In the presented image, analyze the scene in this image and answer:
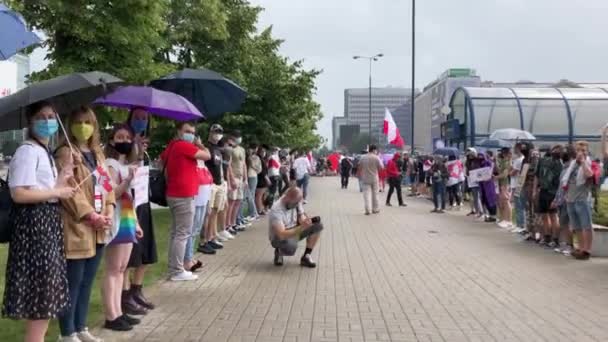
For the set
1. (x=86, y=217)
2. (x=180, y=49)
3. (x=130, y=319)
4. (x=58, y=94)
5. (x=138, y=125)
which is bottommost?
(x=130, y=319)

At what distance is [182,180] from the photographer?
7.97 m

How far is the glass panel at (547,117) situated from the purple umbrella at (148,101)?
2136 cm

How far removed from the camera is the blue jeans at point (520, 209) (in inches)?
530

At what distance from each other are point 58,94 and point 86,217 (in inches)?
34.4

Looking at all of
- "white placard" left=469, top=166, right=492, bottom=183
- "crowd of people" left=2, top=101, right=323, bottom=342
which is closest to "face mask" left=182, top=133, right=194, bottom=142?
"crowd of people" left=2, top=101, right=323, bottom=342

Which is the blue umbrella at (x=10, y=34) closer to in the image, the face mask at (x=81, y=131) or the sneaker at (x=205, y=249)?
the face mask at (x=81, y=131)

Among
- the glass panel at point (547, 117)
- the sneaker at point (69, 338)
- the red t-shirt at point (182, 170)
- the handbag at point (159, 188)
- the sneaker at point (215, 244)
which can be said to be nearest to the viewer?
the sneaker at point (69, 338)

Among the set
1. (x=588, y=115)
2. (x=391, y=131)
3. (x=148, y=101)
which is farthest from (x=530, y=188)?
(x=391, y=131)

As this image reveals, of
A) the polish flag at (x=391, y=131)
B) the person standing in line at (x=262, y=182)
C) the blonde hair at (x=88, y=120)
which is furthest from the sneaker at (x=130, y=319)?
the polish flag at (x=391, y=131)

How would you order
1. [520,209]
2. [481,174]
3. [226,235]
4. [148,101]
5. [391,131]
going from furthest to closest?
[391,131]
[481,174]
[520,209]
[226,235]
[148,101]

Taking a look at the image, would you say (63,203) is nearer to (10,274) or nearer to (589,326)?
(10,274)

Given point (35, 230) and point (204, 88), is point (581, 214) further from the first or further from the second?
point (35, 230)

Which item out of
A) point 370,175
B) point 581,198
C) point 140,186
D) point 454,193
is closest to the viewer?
point 140,186

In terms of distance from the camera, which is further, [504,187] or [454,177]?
[454,177]
